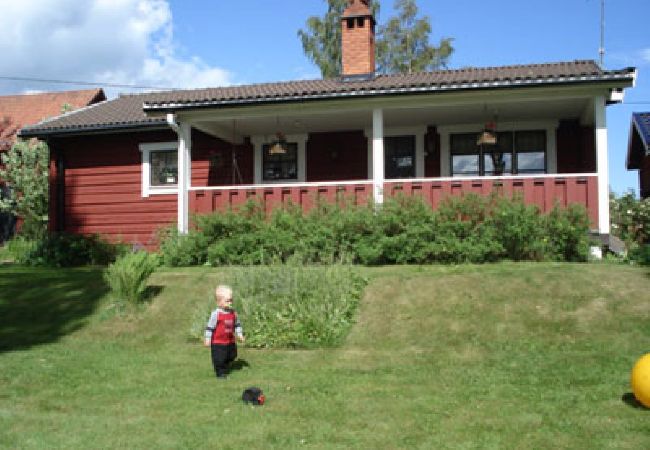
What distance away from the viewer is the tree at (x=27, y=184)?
76.8 ft

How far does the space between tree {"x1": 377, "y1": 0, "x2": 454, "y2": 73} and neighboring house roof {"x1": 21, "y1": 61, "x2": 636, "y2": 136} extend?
16778 millimetres

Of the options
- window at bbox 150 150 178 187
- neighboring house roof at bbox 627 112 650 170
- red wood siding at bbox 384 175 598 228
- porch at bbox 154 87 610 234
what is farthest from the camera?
neighboring house roof at bbox 627 112 650 170

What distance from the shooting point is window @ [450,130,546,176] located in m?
14.8

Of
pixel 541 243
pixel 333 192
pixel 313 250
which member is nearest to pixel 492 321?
pixel 541 243

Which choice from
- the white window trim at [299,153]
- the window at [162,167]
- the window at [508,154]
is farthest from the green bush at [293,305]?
the window at [162,167]

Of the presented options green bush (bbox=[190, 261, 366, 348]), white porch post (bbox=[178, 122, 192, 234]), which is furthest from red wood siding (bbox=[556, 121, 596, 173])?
white porch post (bbox=[178, 122, 192, 234])

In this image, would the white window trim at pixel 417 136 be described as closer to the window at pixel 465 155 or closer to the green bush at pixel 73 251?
the window at pixel 465 155

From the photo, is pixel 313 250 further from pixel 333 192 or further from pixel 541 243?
pixel 541 243

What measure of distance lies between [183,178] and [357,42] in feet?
19.0

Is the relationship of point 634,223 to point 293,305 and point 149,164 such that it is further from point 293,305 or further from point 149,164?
point 149,164

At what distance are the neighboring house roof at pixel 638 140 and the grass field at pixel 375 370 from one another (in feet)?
35.9

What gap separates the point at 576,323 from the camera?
771cm

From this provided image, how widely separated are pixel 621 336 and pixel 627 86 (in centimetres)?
596

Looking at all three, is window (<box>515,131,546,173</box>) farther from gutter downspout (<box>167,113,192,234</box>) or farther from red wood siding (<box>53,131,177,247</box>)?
red wood siding (<box>53,131,177,247</box>)
